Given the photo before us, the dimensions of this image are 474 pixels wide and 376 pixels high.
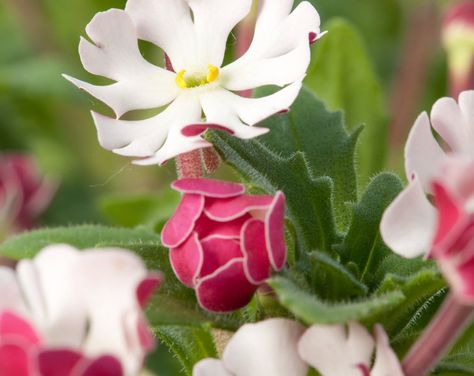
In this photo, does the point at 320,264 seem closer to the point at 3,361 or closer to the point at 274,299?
the point at 274,299

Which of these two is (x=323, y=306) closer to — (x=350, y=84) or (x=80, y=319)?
(x=80, y=319)

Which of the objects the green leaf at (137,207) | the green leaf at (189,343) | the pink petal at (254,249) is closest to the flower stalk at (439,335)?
the pink petal at (254,249)

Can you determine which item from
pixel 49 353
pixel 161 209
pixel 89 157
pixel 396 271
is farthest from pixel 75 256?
pixel 89 157

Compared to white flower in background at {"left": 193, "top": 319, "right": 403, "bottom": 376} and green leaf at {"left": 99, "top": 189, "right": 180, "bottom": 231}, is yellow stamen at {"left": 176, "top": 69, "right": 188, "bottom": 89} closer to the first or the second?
white flower in background at {"left": 193, "top": 319, "right": 403, "bottom": 376}

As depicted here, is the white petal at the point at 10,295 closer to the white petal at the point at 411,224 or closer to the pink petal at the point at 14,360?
the pink petal at the point at 14,360

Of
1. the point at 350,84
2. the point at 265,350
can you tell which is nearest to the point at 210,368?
the point at 265,350

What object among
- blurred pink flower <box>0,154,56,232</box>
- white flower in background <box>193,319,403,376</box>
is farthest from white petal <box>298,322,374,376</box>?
blurred pink flower <box>0,154,56,232</box>
